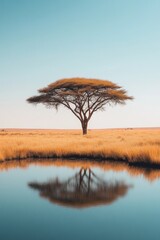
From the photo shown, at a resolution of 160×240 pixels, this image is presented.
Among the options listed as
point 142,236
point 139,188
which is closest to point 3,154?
point 139,188

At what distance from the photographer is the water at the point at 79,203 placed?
7.01 metres

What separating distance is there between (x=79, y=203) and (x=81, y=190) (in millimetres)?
1798

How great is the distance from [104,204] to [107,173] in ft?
16.4

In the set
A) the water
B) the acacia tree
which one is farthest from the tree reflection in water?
the acacia tree

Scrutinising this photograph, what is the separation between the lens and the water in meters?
7.01

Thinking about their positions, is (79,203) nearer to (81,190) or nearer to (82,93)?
(81,190)

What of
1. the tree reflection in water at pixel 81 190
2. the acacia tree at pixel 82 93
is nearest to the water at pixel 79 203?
the tree reflection in water at pixel 81 190

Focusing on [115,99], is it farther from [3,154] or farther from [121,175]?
[121,175]

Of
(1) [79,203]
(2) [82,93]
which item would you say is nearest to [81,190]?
(1) [79,203]

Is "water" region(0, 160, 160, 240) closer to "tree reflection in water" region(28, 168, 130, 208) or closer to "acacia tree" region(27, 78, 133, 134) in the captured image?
"tree reflection in water" region(28, 168, 130, 208)

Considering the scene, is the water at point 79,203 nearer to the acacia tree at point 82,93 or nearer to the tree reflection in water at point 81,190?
the tree reflection in water at point 81,190

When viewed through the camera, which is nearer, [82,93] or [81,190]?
[81,190]

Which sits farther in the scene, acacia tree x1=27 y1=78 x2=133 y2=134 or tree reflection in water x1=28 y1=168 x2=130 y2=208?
acacia tree x1=27 y1=78 x2=133 y2=134

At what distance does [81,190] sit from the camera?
11141 mm
